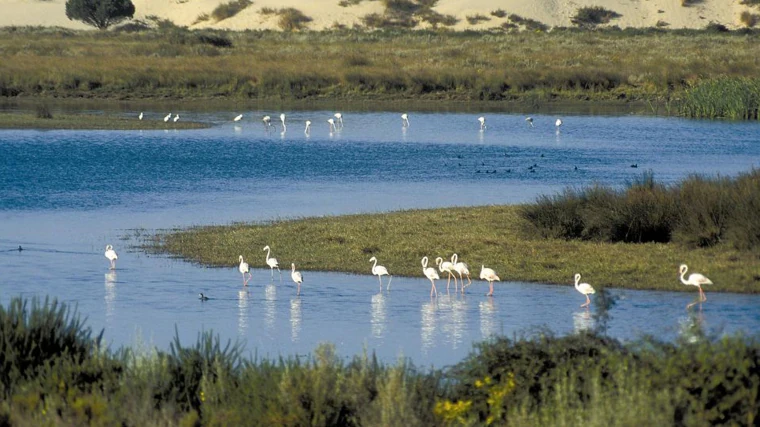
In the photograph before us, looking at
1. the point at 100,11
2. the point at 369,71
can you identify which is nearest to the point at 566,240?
the point at 369,71

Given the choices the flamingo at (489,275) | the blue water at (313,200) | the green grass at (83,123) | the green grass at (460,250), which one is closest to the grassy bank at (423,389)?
the blue water at (313,200)

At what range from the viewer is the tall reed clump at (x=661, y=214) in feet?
58.0

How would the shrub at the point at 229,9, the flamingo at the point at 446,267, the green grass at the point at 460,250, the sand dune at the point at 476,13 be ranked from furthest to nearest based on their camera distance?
the shrub at the point at 229,9 < the sand dune at the point at 476,13 < the green grass at the point at 460,250 < the flamingo at the point at 446,267

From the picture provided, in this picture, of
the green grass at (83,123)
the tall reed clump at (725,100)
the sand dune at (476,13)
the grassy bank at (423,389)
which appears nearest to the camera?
the grassy bank at (423,389)

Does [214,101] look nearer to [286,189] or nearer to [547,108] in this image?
[547,108]

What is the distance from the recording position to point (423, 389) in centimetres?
856

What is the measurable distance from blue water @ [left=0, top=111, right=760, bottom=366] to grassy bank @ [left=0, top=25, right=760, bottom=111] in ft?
24.4

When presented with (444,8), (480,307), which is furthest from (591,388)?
(444,8)

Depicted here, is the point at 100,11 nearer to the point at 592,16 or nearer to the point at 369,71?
the point at 592,16

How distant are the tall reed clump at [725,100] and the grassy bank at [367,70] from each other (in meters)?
3.46

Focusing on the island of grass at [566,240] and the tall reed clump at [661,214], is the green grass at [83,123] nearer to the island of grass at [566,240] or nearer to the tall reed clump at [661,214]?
the island of grass at [566,240]

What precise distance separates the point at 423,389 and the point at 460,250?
32.2ft

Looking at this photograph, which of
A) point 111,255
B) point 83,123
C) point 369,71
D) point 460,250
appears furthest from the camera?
point 369,71

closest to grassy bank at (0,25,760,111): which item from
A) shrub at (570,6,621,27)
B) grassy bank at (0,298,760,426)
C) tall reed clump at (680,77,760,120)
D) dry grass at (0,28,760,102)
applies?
dry grass at (0,28,760,102)
